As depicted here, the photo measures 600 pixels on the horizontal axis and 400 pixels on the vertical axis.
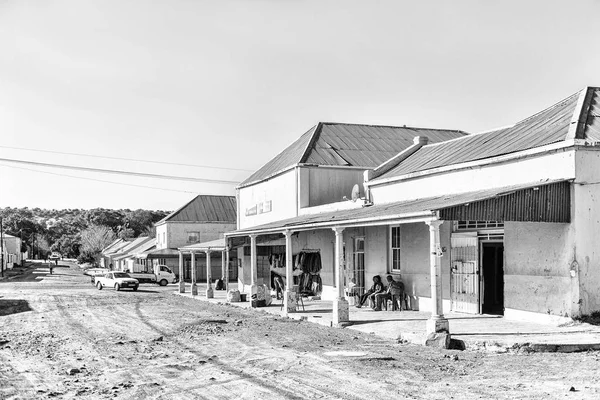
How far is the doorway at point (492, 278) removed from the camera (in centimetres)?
1811

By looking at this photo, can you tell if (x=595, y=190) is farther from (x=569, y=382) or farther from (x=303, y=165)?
(x=303, y=165)

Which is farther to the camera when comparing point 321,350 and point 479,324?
point 479,324

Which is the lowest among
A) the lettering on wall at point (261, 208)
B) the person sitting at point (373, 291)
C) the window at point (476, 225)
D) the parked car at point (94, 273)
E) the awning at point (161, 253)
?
the parked car at point (94, 273)

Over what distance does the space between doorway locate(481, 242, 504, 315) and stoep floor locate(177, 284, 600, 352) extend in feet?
2.85

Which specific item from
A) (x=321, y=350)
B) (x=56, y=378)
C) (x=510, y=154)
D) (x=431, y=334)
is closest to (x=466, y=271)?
(x=510, y=154)

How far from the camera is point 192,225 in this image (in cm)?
6150

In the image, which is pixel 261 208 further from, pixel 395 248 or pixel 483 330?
pixel 483 330

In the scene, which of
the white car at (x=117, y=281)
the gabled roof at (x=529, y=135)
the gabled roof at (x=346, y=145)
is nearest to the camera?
the gabled roof at (x=529, y=135)

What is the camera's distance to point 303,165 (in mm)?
29266

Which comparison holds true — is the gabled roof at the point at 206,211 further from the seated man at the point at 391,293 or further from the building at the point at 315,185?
the seated man at the point at 391,293

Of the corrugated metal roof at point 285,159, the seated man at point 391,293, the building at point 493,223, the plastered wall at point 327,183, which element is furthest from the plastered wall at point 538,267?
the corrugated metal roof at point 285,159

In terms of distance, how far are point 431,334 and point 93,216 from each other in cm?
16070

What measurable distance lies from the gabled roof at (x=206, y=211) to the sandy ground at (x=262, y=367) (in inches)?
1699

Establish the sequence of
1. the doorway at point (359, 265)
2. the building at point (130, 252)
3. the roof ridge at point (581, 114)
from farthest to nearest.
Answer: the building at point (130, 252) → the doorway at point (359, 265) → the roof ridge at point (581, 114)
